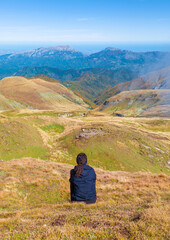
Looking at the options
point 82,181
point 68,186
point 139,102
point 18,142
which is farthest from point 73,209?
point 139,102

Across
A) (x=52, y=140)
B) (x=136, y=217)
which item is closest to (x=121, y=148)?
(x=52, y=140)

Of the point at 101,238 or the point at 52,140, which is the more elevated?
the point at 101,238

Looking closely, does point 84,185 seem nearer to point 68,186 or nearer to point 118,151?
point 68,186

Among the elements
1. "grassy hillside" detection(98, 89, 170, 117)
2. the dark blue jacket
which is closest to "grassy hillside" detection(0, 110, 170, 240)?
the dark blue jacket

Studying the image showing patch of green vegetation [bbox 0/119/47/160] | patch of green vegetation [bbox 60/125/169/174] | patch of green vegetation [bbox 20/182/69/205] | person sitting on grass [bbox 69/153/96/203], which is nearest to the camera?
person sitting on grass [bbox 69/153/96/203]

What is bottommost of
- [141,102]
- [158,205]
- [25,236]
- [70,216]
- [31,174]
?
[141,102]

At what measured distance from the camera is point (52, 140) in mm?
42844

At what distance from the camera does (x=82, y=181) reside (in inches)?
383

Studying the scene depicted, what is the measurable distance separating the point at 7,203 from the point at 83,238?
30.5 feet

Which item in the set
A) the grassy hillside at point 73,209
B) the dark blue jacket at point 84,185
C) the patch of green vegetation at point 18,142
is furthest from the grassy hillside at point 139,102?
the dark blue jacket at point 84,185

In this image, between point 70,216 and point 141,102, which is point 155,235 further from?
point 141,102

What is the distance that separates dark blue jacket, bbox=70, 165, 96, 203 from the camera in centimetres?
973

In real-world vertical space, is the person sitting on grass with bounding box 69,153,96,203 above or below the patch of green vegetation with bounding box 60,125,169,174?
above

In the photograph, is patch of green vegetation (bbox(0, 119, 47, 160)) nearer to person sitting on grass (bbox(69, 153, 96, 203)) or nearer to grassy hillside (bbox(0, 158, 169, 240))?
grassy hillside (bbox(0, 158, 169, 240))
